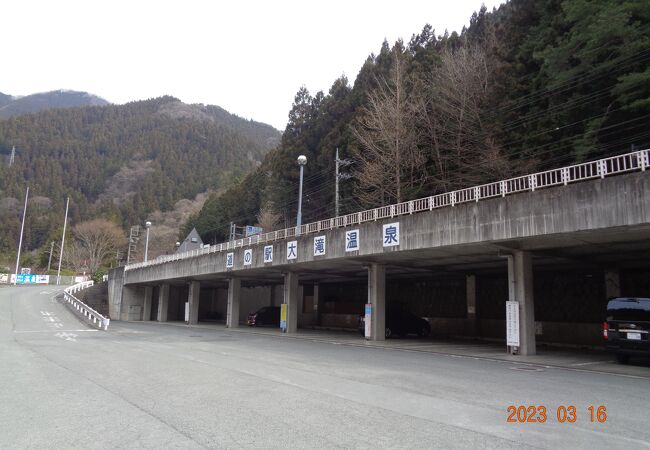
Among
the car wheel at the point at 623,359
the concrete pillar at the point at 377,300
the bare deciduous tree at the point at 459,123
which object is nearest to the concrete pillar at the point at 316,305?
the bare deciduous tree at the point at 459,123

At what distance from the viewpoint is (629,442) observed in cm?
571

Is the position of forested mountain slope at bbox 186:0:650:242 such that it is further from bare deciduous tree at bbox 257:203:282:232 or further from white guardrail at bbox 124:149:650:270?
bare deciduous tree at bbox 257:203:282:232

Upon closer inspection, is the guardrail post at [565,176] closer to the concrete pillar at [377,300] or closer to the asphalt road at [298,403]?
the asphalt road at [298,403]

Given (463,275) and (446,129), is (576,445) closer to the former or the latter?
(463,275)

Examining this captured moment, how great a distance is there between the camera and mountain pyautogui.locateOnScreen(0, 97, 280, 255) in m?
125

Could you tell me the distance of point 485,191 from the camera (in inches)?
752

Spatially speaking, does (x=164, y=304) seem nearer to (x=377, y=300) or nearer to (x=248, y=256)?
(x=248, y=256)

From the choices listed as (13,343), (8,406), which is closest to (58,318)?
(13,343)

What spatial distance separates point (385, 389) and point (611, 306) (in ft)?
32.2

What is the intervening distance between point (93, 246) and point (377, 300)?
263ft

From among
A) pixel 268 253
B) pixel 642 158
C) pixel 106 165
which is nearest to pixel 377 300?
pixel 268 253

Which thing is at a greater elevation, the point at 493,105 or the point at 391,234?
the point at 493,105

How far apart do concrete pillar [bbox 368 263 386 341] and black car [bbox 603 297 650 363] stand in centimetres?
1137
